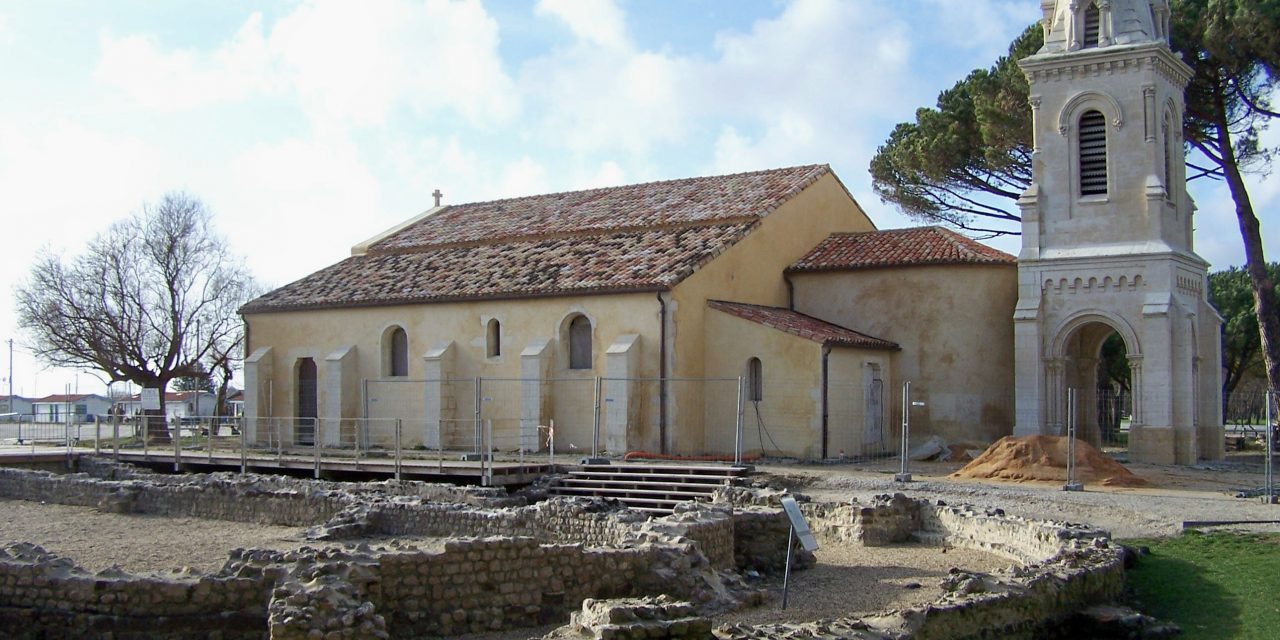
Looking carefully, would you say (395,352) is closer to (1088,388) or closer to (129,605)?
(1088,388)

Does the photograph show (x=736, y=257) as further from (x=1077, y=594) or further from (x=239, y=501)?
(x=1077, y=594)

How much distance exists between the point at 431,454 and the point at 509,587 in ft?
56.8

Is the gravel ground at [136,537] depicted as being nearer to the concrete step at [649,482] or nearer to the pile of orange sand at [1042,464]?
the concrete step at [649,482]

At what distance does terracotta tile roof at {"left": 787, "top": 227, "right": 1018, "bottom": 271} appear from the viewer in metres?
30.2

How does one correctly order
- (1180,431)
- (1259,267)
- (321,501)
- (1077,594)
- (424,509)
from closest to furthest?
(1077,594) → (424,509) → (321,501) → (1180,431) → (1259,267)

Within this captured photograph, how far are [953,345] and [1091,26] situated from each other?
8238mm

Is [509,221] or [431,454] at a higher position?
[509,221]

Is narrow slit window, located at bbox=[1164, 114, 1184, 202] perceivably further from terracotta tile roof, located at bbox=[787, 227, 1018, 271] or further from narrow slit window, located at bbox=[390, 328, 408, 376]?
narrow slit window, located at bbox=[390, 328, 408, 376]

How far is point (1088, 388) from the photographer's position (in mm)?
30875

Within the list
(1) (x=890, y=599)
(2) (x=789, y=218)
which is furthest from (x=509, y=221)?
(1) (x=890, y=599)

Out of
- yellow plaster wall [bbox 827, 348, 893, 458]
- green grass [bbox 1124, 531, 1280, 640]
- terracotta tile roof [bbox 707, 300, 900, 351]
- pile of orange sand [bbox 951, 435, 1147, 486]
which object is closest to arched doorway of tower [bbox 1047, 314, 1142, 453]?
pile of orange sand [bbox 951, 435, 1147, 486]

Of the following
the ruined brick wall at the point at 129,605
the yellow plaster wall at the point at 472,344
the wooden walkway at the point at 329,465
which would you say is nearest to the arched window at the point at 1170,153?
the yellow plaster wall at the point at 472,344

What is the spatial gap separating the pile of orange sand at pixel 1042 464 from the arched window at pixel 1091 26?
10.1 meters

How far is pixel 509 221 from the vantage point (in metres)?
38.4
